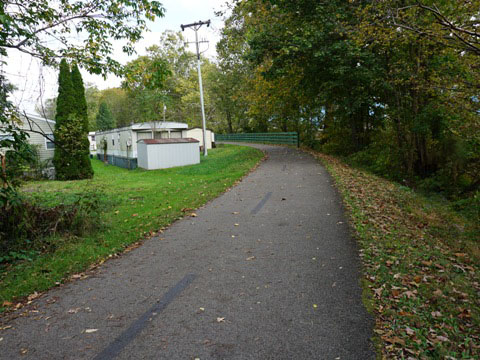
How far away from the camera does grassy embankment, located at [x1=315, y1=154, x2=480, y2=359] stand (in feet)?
9.93

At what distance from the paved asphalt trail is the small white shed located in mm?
15889

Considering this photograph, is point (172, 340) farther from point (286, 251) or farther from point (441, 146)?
point (441, 146)

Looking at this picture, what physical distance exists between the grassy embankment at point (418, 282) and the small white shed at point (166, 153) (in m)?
15.9

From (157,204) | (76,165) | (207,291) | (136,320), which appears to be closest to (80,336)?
(136,320)

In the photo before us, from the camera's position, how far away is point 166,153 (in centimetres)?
2222

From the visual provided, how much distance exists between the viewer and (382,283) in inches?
161

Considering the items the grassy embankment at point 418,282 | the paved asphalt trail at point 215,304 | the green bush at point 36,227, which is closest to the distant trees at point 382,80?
the grassy embankment at point 418,282

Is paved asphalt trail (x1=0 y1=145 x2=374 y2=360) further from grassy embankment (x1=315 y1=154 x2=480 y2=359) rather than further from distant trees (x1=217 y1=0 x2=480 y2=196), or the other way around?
distant trees (x1=217 y1=0 x2=480 y2=196)

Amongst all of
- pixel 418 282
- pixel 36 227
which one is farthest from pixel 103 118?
pixel 418 282

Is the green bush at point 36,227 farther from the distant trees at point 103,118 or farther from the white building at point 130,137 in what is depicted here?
the distant trees at point 103,118

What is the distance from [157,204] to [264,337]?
6648mm

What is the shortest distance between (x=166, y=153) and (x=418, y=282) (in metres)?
19.6

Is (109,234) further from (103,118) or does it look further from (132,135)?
(103,118)

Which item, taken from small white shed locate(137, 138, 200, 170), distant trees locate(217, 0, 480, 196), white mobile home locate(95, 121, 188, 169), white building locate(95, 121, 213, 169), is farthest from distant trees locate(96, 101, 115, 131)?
distant trees locate(217, 0, 480, 196)
